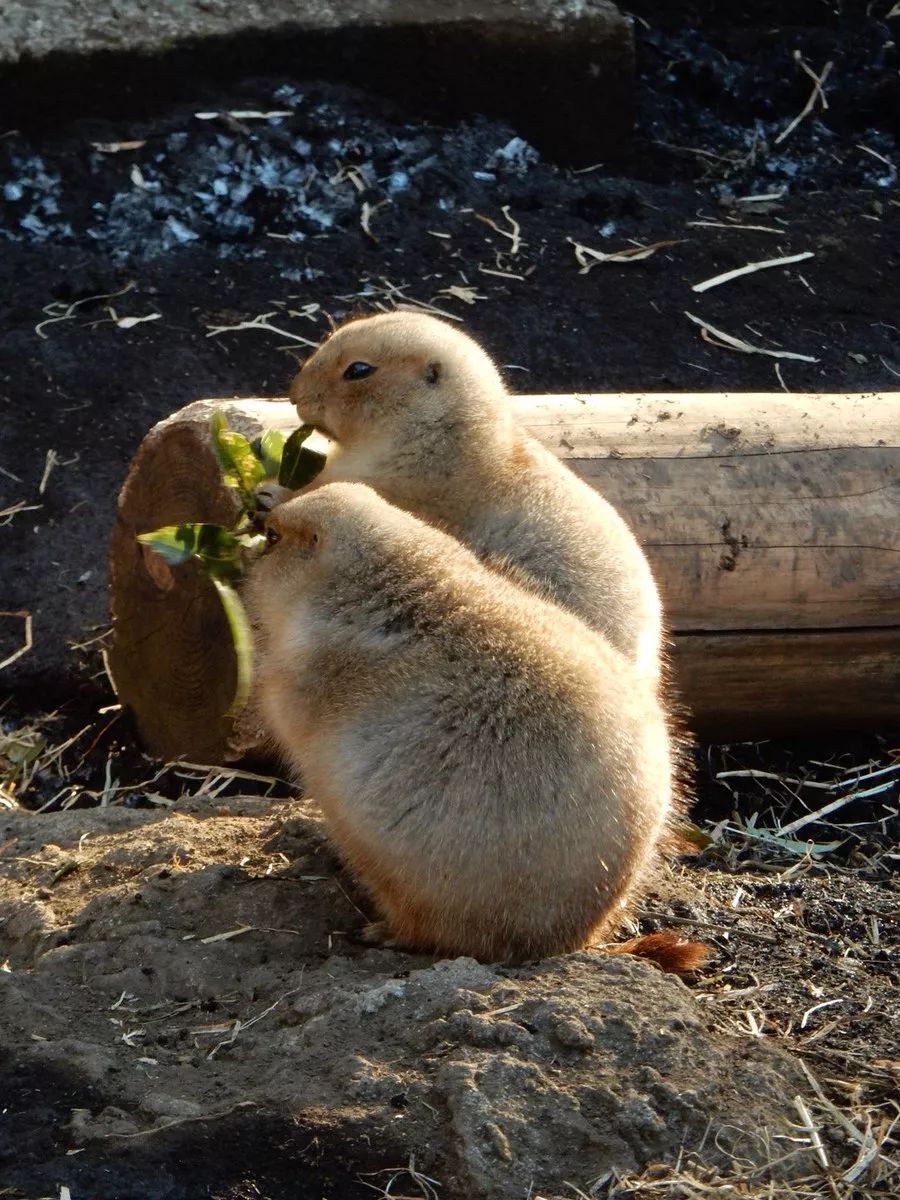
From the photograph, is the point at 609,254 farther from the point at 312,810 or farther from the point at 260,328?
the point at 312,810

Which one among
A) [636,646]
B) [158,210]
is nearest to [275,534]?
[636,646]

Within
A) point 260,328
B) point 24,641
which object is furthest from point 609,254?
point 24,641

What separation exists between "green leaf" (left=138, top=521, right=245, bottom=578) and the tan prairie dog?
2.14 feet

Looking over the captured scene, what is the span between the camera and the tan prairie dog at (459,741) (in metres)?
4.11

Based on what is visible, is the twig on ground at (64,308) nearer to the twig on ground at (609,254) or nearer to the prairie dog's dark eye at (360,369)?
the twig on ground at (609,254)

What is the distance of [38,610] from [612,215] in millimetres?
4526

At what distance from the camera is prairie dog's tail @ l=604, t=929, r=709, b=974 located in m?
4.29

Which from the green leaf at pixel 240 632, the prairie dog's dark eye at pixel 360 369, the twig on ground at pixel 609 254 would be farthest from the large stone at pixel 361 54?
the green leaf at pixel 240 632

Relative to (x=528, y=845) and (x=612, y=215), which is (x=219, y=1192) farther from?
(x=612, y=215)

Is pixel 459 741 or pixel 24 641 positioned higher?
pixel 459 741

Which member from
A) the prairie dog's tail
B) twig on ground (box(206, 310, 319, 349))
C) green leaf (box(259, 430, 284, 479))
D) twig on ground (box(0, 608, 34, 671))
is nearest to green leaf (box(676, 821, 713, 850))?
the prairie dog's tail

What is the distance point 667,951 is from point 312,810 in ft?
5.12

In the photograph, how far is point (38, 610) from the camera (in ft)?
24.0

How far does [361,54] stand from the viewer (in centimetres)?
979
